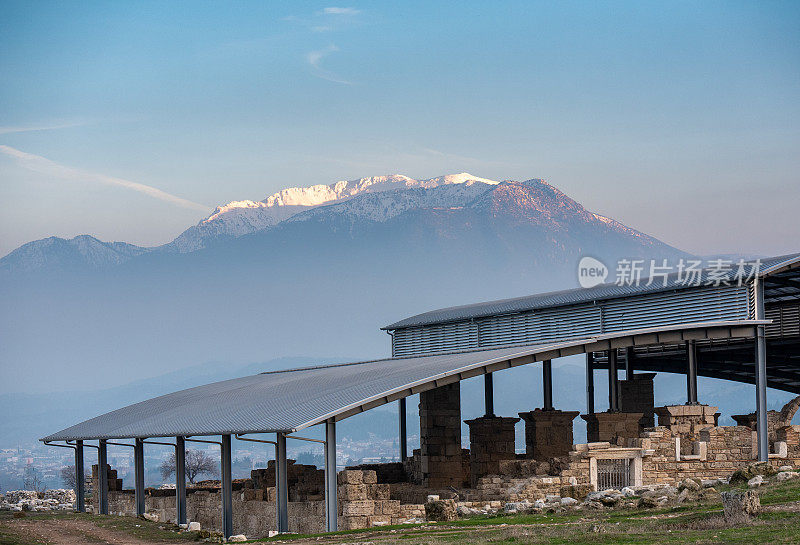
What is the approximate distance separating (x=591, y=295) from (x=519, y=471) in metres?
8.64

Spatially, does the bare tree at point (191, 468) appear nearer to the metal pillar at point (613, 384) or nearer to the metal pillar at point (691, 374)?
the metal pillar at point (613, 384)

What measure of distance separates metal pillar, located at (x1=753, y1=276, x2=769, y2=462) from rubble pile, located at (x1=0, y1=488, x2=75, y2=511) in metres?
24.9

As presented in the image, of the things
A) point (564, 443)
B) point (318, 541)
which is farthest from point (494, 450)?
point (318, 541)

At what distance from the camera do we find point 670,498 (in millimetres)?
26391

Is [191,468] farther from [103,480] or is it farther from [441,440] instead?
[441,440]

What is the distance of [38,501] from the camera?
47.3 m

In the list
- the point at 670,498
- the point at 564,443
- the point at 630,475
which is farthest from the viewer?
the point at 564,443

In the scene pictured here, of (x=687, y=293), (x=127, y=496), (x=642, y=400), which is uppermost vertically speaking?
(x=687, y=293)

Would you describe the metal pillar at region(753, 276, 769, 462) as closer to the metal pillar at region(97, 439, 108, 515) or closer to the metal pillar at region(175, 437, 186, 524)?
the metal pillar at region(175, 437, 186, 524)

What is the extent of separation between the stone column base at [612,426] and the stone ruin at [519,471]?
0.03 m

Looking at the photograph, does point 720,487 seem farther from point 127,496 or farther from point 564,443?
point 127,496

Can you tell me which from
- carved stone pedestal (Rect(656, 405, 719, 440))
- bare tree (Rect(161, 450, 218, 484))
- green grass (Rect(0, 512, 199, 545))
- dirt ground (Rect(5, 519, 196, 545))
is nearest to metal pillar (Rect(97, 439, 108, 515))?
green grass (Rect(0, 512, 199, 545))

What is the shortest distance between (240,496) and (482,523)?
12830mm

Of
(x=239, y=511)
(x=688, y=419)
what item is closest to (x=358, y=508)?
(x=239, y=511)
